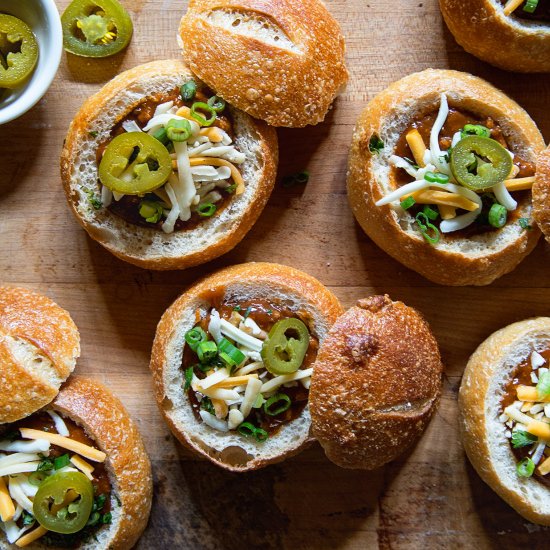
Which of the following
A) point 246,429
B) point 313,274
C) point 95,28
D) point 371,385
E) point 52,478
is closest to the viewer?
point 371,385

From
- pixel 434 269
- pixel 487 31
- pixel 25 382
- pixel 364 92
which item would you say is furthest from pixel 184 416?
pixel 487 31

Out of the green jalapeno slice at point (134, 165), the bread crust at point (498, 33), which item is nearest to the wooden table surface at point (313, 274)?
the bread crust at point (498, 33)

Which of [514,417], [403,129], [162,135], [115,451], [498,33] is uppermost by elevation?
[498,33]

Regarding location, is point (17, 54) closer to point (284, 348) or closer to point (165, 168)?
point (165, 168)

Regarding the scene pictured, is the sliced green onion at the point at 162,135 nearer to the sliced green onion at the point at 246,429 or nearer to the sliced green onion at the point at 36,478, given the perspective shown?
the sliced green onion at the point at 246,429

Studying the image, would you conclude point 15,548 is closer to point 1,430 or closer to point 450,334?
point 1,430

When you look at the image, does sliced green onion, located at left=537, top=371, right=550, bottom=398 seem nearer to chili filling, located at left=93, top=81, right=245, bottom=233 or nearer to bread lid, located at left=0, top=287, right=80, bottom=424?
chili filling, located at left=93, top=81, right=245, bottom=233

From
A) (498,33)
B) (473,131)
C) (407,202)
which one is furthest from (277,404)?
(498,33)

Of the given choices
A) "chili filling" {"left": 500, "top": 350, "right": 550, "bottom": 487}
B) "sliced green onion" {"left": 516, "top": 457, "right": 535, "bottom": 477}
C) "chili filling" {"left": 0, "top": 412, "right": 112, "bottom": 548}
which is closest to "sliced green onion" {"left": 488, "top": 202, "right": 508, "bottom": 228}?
"chili filling" {"left": 500, "top": 350, "right": 550, "bottom": 487}
